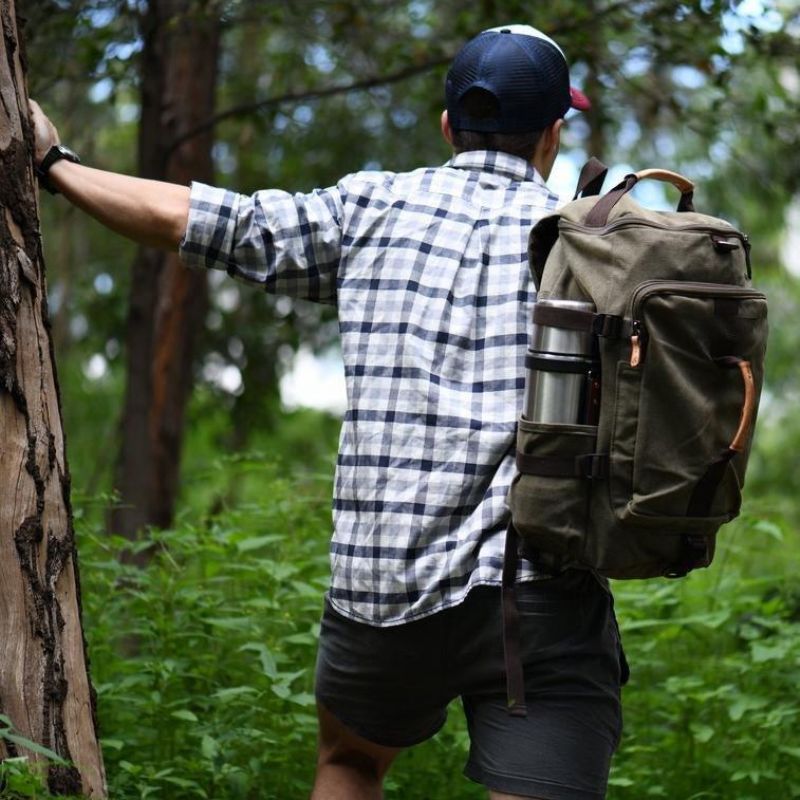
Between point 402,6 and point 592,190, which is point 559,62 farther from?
point 402,6

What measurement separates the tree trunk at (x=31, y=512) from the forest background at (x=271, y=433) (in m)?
0.25

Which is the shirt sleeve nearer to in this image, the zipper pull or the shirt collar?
the shirt collar

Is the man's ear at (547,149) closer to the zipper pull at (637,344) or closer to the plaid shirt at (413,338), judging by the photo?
the plaid shirt at (413,338)

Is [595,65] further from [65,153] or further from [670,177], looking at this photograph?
[65,153]

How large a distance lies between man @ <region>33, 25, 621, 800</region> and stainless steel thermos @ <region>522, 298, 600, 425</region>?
0.49 ft

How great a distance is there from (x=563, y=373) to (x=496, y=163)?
2.08 ft

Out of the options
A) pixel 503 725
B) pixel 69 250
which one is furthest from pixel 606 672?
pixel 69 250

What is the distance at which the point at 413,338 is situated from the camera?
282cm

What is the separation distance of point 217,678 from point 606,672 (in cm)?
191

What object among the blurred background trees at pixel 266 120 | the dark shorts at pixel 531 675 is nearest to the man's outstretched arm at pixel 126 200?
the dark shorts at pixel 531 675

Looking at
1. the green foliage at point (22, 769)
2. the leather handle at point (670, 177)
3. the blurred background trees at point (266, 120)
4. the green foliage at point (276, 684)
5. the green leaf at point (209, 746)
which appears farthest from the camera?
the blurred background trees at point (266, 120)

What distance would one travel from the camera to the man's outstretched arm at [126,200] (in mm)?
2893

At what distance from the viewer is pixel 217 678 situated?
14.4 ft

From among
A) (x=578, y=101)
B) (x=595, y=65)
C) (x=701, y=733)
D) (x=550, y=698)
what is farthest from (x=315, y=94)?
(x=550, y=698)
